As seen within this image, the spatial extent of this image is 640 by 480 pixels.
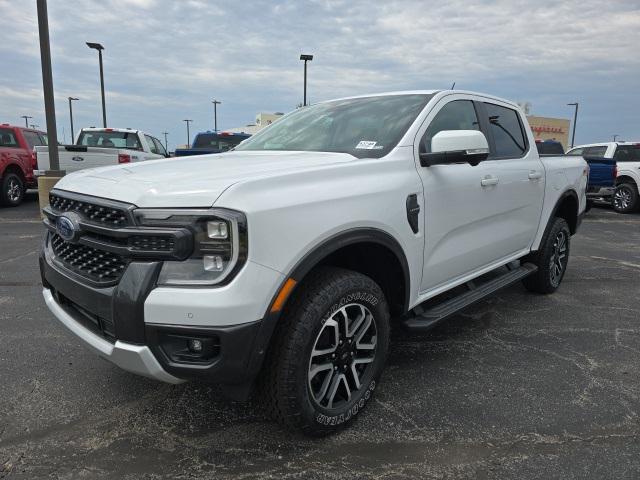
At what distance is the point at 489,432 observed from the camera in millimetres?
2623

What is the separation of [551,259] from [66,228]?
4.36 m

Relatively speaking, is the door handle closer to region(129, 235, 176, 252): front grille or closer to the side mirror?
the side mirror

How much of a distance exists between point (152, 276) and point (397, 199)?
1.36 metres

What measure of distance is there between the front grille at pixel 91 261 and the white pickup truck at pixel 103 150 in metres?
6.86

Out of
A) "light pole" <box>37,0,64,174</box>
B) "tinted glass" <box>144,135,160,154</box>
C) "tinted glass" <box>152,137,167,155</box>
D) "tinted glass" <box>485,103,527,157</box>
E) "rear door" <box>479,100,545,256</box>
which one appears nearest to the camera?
"rear door" <box>479,100,545,256</box>

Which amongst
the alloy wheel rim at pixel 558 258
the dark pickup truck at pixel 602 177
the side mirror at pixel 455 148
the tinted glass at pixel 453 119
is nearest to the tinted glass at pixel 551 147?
the dark pickup truck at pixel 602 177

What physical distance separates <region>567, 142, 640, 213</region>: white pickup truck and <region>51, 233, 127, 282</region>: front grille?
1324 centimetres

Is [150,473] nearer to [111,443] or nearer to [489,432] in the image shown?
[111,443]

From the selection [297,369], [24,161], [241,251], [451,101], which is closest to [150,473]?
[297,369]

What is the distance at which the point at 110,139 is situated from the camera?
1258 centimetres

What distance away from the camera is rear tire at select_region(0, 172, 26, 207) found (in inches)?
460

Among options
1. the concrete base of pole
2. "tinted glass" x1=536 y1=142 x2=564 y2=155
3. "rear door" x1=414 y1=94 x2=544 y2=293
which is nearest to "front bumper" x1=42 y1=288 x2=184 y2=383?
"rear door" x1=414 y1=94 x2=544 y2=293

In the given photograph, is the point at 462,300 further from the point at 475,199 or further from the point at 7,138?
the point at 7,138

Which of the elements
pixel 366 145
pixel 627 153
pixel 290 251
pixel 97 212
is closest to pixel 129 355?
pixel 97 212
